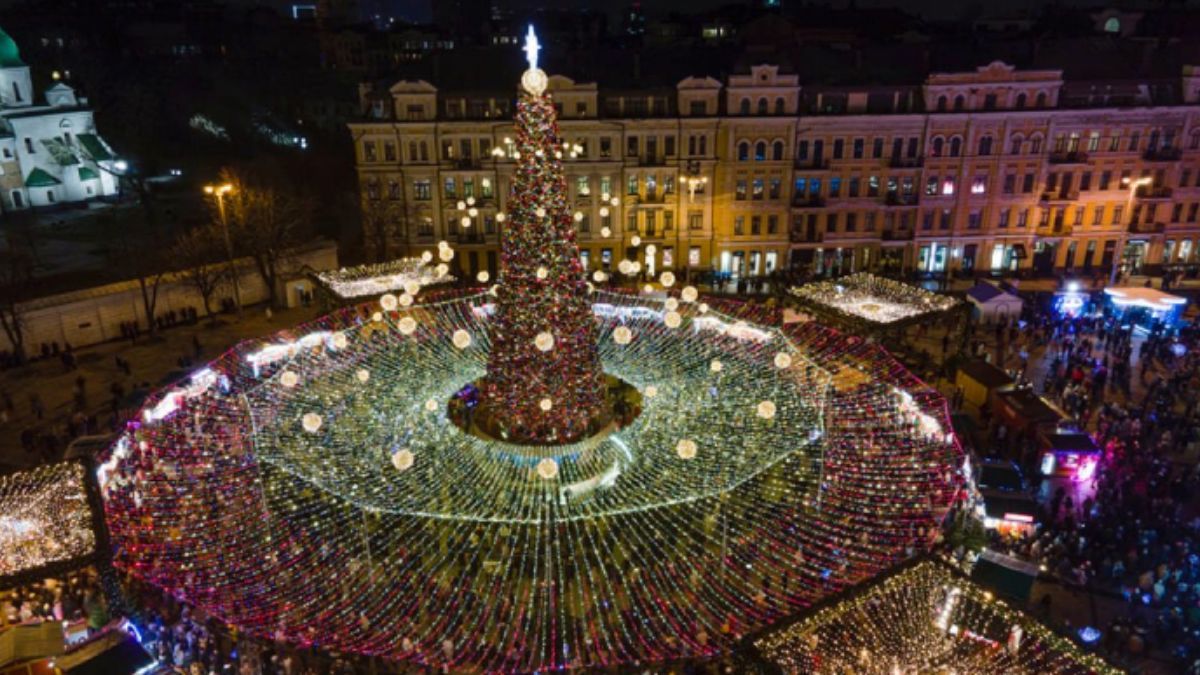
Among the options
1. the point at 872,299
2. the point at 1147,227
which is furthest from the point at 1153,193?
the point at 872,299

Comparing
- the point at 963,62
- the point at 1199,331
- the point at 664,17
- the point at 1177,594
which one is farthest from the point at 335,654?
the point at 664,17

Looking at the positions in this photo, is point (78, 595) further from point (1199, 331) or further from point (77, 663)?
point (1199, 331)

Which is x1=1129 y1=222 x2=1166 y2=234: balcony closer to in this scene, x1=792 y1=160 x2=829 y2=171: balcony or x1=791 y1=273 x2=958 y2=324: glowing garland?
x1=792 y1=160 x2=829 y2=171: balcony

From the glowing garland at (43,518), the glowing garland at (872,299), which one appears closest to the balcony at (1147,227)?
the glowing garland at (872,299)

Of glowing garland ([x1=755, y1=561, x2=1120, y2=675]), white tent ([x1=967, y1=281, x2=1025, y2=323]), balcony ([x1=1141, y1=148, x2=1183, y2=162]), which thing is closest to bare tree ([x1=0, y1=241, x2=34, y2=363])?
glowing garland ([x1=755, y1=561, x2=1120, y2=675])

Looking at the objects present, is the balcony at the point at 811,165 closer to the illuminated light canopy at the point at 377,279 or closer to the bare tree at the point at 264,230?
the illuminated light canopy at the point at 377,279

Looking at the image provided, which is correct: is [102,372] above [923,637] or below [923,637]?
below

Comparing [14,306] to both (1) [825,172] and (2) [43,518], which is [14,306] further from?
(1) [825,172]
